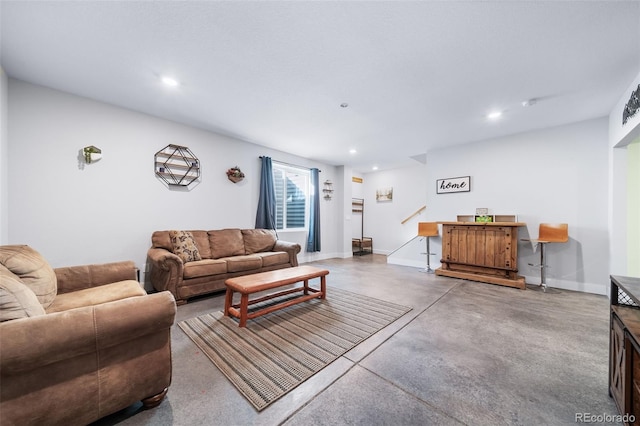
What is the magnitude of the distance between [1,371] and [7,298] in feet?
1.09

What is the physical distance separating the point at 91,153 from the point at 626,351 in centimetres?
510

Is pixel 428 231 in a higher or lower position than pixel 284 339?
higher

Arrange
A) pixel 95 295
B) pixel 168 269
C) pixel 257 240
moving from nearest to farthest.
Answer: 1. pixel 95 295
2. pixel 168 269
3. pixel 257 240

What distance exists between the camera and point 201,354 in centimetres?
196

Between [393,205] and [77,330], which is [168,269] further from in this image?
[393,205]

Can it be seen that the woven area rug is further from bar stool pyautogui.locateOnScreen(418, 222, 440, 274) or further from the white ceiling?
the white ceiling

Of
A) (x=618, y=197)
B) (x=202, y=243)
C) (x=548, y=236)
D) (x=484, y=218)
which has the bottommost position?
(x=202, y=243)

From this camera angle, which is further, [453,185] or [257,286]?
[453,185]

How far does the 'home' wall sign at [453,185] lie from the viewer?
4831 mm

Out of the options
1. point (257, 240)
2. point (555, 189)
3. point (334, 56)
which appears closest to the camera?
point (334, 56)

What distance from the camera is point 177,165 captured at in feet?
12.8

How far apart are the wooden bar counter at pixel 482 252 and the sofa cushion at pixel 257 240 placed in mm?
3318

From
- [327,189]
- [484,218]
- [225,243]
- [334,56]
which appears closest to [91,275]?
[225,243]

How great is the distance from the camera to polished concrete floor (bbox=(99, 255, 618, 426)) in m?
1.36
